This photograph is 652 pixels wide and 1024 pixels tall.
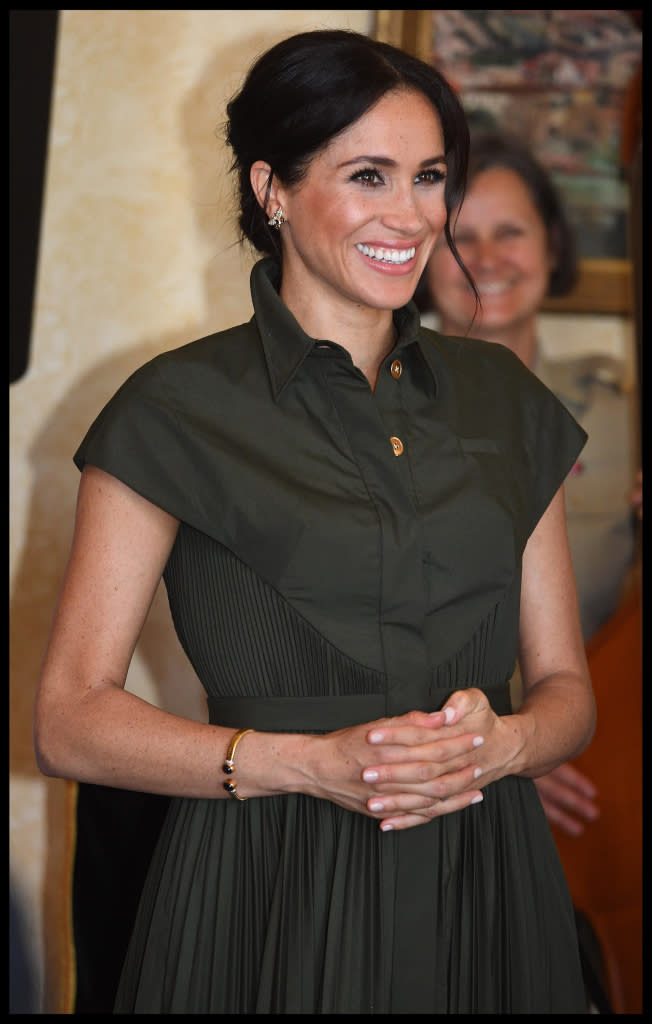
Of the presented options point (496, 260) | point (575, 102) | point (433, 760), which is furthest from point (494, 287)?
point (433, 760)

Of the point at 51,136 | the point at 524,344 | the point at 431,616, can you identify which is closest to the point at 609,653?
the point at 524,344

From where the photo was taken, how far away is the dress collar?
1.29 m

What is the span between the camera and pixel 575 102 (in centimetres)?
222

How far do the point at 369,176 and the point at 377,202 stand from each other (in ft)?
0.11

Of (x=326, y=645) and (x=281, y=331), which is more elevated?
(x=281, y=331)

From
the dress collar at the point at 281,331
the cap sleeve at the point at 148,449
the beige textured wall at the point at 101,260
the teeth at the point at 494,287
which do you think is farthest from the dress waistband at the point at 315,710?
the teeth at the point at 494,287

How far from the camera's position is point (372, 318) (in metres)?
1.37

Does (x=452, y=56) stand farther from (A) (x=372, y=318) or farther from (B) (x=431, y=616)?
(B) (x=431, y=616)

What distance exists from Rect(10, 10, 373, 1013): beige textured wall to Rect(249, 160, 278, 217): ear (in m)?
0.73

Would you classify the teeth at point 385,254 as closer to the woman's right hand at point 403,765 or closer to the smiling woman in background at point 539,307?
the woman's right hand at point 403,765

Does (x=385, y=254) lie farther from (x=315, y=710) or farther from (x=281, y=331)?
(x=315, y=710)

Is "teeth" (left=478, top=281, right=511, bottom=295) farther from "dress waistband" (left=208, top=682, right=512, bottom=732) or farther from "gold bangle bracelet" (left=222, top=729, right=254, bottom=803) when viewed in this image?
"gold bangle bracelet" (left=222, top=729, right=254, bottom=803)

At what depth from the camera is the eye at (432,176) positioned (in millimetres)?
1313

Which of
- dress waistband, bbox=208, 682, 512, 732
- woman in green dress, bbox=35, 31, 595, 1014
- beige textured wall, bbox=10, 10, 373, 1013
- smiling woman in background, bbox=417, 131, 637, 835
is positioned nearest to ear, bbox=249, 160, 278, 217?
woman in green dress, bbox=35, 31, 595, 1014
